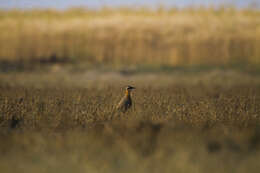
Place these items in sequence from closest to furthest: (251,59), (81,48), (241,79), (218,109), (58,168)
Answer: (58,168), (218,109), (241,79), (251,59), (81,48)

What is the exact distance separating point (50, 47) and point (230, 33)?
24.6ft

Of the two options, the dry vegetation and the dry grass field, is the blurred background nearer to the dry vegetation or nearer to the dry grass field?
the dry grass field

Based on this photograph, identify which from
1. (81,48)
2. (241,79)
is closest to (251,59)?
(241,79)

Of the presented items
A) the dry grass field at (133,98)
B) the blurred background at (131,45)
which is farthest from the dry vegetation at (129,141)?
the blurred background at (131,45)

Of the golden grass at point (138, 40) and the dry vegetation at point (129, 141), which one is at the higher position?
the golden grass at point (138, 40)

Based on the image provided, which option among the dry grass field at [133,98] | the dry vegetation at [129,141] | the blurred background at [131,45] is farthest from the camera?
the blurred background at [131,45]

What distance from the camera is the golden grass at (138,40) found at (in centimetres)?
1727

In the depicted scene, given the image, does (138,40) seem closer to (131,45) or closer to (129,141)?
(131,45)

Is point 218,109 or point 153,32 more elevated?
point 153,32

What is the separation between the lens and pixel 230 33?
18.1 meters

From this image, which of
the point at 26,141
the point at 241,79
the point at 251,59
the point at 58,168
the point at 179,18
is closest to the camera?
the point at 58,168

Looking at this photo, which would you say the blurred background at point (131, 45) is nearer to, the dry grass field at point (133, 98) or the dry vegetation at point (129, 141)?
the dry grass field at point (133, 98)

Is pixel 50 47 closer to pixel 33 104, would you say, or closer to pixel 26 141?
pixel 33 104

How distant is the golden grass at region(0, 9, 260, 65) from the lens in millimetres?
17266
